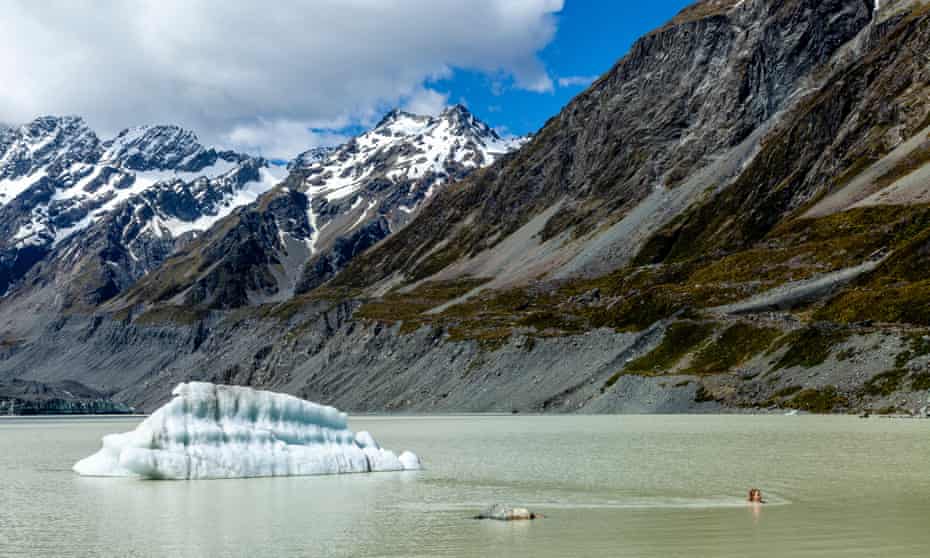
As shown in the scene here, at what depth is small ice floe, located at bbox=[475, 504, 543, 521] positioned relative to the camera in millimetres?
35969

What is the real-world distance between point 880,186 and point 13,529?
18475 cm

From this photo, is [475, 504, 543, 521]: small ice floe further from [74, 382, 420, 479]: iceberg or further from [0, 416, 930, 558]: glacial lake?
[74, 382, 420, 479]: iceberg

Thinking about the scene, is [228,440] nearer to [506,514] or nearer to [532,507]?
[532,507]

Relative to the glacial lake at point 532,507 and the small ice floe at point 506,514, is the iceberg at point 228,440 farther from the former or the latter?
the small ice floe at point 506,514

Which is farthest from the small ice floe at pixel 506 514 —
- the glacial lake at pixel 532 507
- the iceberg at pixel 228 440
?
the iceberg at pixel 228 440

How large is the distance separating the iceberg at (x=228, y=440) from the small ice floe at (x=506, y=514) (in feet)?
53.0

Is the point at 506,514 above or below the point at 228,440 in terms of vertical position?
below

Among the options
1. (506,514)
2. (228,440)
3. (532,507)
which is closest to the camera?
(506,514)

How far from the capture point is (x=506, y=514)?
3600 cm

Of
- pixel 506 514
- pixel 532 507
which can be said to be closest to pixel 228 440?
pixel 532 507

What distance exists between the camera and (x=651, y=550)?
28.9 metres

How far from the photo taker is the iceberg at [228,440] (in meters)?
49.8

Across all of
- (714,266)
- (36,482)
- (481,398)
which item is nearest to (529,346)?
(481,398)

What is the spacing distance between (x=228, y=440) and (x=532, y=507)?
19062 millimetres
